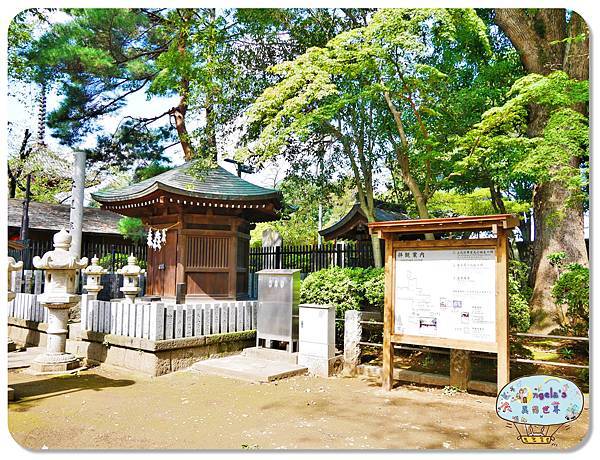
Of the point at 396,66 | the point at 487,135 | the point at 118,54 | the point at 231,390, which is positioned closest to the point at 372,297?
the point at 231,390

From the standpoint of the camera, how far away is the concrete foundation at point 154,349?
26.6 ft

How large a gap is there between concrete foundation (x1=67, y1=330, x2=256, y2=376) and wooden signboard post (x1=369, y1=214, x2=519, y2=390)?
136 inches

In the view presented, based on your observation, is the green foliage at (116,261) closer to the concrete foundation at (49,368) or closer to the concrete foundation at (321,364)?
the concrete foundation at (49,368)

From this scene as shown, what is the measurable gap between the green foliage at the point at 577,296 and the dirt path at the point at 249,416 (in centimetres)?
222

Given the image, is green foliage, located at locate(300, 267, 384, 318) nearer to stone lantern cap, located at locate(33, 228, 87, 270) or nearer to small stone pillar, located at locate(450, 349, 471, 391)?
small stone pillar, located at locate(450, 349, 471, 391)

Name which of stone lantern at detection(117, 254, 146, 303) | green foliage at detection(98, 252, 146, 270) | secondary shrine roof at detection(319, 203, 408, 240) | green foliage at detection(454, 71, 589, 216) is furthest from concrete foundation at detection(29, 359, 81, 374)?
green foliage at detection(98, 252, 146, 270)

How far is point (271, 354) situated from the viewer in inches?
345

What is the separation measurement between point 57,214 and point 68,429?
18.6m

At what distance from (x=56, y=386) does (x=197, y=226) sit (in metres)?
4.99

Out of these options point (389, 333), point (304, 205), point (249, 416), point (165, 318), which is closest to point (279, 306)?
point (165, 318)

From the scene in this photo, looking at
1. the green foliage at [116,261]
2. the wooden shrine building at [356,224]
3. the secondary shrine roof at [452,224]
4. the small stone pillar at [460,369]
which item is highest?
the wooden shrine building at [356,224]

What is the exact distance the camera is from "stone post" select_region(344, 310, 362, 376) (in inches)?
319

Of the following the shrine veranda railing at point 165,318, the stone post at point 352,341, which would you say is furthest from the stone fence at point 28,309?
the stone post at point 352,341

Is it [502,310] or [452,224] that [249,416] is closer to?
[502,310]
